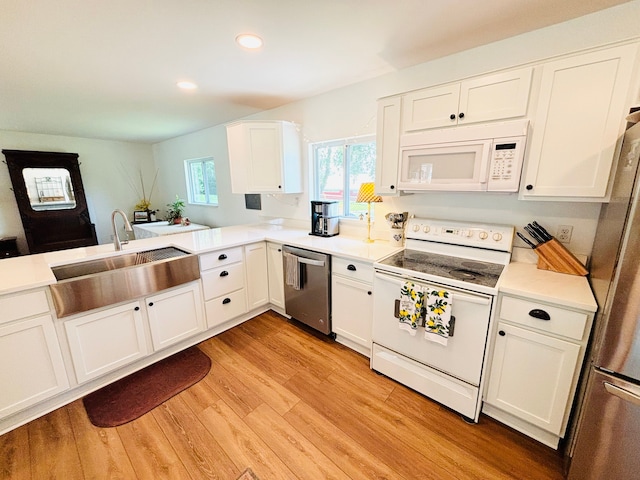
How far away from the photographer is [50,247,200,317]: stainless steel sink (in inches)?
64.6

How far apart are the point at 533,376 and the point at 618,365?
0.45m

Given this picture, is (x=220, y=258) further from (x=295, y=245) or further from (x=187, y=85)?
(x=187, y=85)

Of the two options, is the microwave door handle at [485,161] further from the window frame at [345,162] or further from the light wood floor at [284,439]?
the light wood floor at [284,439]

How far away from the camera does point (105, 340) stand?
1.84m

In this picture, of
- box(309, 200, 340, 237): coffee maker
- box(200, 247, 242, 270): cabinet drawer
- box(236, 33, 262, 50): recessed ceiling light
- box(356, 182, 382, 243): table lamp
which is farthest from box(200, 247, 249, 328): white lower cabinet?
box(236, 33, 262, 50): recessed ceiling light

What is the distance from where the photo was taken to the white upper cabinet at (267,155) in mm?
2904

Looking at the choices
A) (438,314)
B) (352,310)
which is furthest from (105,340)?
(438,314)

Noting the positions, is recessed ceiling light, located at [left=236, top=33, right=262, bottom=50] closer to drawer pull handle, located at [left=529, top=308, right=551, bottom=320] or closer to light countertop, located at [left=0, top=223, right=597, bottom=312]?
light countertop, located at [left=0, top=223, right=597, bottom=312]

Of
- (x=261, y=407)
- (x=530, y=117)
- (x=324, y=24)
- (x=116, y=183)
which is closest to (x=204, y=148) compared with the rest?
(x=116, y=183)

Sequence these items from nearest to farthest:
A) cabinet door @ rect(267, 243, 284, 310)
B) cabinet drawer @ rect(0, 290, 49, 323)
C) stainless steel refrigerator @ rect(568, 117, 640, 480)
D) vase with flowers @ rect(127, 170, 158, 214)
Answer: stainless steel refrigerator @ rect(568, 117, 640, 480) < cabinet drawer @ rect(0, 290, 49, 323) < cabinet door @ rect(267, 243, 284, 310) < vase with flowers @ rect(127, 170, 158, 214)

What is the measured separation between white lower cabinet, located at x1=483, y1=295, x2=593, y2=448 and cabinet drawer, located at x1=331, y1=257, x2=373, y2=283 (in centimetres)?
86

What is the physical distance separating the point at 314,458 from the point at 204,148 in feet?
15.1

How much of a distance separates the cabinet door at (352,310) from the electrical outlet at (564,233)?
1291 mm

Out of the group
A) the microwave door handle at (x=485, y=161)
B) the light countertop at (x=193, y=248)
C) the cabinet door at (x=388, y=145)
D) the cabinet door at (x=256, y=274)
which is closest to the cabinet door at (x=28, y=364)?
the light countertop at (x=193, y=248)
